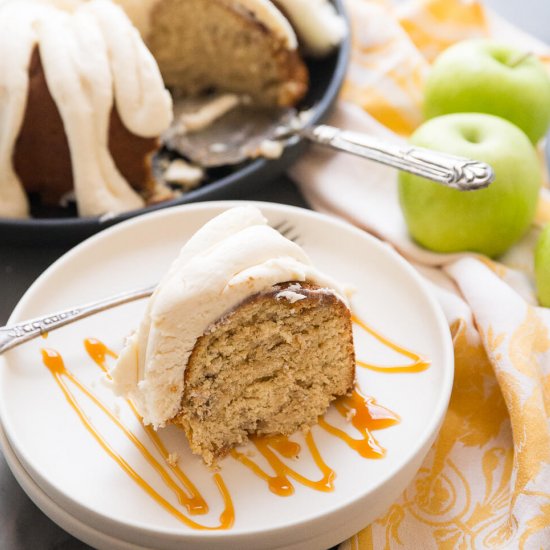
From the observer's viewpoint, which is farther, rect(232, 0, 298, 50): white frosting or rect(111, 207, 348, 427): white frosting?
rect(232, 0, 298, 50): white frosting

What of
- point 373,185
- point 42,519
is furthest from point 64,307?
point 373,185

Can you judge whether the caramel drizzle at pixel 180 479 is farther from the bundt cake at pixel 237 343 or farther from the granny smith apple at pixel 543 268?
the granny smith apple at pixel 543 268

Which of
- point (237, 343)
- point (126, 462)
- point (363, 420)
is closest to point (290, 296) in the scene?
point (237, 343)

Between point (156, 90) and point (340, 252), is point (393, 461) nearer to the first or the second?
point (340, 252)

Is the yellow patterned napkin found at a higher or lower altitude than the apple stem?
lower

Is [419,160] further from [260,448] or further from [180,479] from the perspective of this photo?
[180,479]

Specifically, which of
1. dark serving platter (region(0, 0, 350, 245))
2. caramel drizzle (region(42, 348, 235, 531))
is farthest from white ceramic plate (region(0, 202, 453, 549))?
dark serving platter (region(0, 0, 350, 245))

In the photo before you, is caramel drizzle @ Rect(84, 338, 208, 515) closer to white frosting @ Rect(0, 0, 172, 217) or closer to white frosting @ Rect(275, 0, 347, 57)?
white frosting @ Rect(0, 0, 172, 217)
